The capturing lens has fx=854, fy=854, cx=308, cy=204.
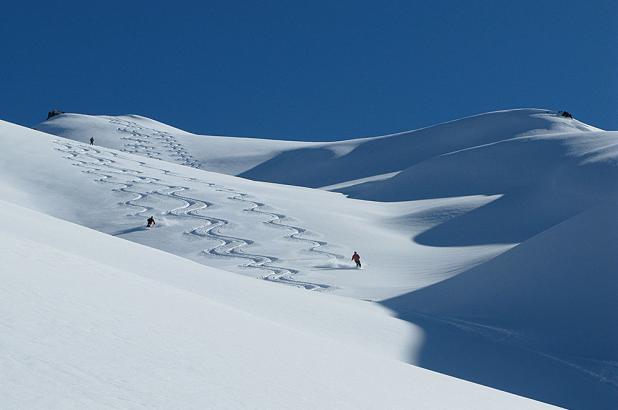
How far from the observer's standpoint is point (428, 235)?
1167 inches

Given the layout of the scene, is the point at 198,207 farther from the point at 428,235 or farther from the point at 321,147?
the point at 321,147

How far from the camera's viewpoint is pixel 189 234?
24969mm

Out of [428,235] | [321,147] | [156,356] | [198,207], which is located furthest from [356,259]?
[321,147]

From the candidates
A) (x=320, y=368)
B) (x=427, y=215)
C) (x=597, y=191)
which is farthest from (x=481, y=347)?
(x=597, y=191)

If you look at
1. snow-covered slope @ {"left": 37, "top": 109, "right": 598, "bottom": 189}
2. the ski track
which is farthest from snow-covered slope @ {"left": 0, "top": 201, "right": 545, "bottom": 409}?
snow-covered slope @ {"left": 37, "top": 109, "right": 598, "bottom": 189}

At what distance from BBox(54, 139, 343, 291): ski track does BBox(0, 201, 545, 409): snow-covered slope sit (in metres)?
13.0

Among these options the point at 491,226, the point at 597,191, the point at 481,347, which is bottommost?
the point at 481,347

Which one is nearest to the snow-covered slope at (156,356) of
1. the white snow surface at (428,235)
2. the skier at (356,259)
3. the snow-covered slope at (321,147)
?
the white snow surface at (428,235)

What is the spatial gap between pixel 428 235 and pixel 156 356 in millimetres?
25303

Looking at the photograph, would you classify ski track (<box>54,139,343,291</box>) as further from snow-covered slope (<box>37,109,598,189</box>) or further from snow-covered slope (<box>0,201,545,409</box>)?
snow-covered slope (<box>37,109,598,189</box>)

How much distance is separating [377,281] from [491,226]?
33.9 ft

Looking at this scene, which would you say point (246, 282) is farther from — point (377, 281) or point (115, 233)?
point (115, 233)

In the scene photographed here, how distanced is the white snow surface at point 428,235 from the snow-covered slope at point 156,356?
5.65ft

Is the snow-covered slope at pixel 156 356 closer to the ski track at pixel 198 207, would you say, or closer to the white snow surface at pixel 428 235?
the white snow surface at pixel 428 235
